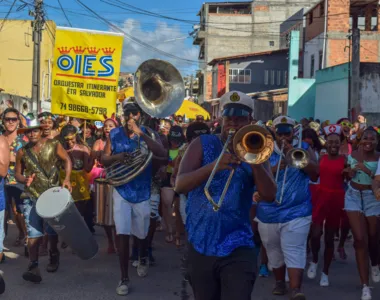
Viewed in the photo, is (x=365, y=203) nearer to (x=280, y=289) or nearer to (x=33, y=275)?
(x=280, y=289)

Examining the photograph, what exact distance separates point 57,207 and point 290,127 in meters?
2.67

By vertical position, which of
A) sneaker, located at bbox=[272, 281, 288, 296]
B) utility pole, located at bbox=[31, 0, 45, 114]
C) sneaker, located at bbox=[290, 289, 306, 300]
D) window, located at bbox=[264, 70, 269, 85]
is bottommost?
sneaker, located at bbox=[272, 281, 288, 296]

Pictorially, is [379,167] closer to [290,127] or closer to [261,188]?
[290,127]

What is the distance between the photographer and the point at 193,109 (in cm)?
2341

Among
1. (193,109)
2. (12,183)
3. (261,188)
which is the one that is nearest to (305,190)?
(261,188)

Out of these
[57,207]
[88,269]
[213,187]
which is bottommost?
[88,269]

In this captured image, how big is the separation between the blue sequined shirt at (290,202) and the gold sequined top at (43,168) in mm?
2567

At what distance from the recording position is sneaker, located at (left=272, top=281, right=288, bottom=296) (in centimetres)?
646

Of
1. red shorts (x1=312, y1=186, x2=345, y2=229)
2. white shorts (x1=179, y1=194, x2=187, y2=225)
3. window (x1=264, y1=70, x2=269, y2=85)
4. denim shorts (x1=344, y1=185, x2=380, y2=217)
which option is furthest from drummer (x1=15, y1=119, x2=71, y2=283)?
window (x1=264, y1=70, x2=269, y2=85)

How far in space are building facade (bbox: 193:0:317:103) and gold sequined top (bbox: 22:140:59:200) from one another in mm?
46845

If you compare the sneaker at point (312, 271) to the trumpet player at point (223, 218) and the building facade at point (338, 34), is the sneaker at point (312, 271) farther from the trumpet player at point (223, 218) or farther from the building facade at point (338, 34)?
the building facade at point (338, 34)

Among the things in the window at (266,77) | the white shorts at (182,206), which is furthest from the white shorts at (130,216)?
the window at (266,77)

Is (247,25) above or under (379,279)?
above

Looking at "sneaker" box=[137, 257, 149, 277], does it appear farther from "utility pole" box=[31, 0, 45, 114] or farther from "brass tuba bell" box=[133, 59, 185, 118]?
"utility pole" box=[31, 0, 45, 114]
